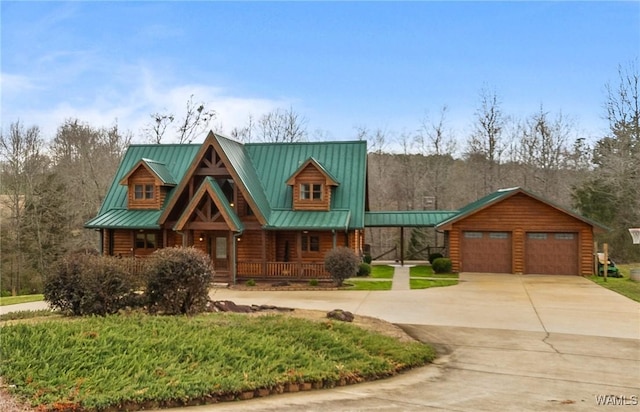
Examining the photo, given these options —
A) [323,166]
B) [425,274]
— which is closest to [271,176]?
[323,166]

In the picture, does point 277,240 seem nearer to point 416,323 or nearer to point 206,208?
point 206,208

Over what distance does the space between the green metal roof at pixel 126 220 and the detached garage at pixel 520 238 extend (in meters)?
14.9

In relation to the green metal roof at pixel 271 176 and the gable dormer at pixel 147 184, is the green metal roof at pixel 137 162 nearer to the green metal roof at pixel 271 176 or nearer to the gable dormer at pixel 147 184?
the green metal roof at pixel 271 176

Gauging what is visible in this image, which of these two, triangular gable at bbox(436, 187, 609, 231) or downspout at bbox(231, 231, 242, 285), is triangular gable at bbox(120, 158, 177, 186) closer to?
downspout at bbox(231, 231, 242, 285)

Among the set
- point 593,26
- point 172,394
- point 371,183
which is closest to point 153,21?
point 172,394

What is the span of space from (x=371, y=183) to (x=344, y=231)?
77.4 feet

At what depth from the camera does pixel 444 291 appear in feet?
62.0

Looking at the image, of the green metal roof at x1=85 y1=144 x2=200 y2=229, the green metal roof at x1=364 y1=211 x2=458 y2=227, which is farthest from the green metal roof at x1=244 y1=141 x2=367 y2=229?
the green metal roof at x1=364 y1=211 x2=458 y2=227

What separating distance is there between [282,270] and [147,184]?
873cm

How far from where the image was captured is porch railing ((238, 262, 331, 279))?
898 inches

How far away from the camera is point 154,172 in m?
24.8

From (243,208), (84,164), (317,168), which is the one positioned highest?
(84,164)

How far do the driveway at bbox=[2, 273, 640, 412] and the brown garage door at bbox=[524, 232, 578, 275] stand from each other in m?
6.22

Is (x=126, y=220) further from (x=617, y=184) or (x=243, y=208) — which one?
(x=617, y=184)
